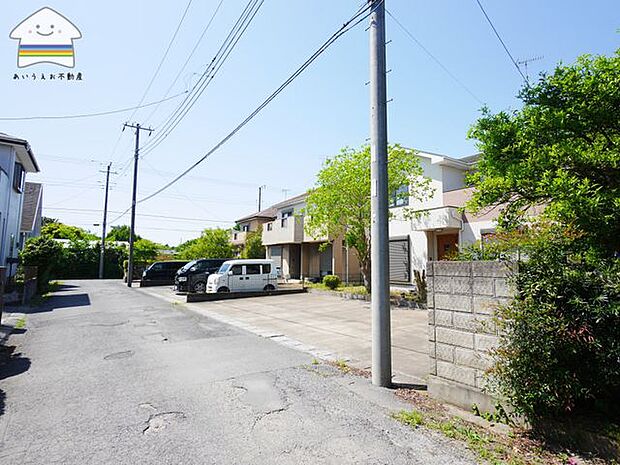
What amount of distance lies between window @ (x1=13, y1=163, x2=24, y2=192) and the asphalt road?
14780 millimetres

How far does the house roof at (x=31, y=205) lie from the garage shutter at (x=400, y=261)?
2324 centimetres

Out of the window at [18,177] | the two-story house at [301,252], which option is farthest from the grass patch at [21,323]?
the two-story house at [301,252]

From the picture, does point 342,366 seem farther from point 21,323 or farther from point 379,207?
point 21,323

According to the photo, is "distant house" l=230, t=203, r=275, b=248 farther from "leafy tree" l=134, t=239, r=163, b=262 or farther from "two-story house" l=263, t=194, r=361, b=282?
"leafy tree" l=134, t=239, r=163, b=262

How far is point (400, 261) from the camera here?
15.6m

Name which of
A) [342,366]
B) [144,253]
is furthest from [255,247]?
[342,366]

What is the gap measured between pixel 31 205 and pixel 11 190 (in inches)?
430

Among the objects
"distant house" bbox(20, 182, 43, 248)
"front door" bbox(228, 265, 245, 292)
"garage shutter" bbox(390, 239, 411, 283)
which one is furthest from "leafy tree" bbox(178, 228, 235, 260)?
"garage shutter" bbox(390, 239, 411, 283)

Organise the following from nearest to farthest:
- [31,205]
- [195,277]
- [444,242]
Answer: [444,242] < [195,277] < [31,205]

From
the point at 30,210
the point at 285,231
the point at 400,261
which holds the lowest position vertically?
the point at 400,261

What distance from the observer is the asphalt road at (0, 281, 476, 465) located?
299cm

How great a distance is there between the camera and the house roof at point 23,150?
15.9 meters

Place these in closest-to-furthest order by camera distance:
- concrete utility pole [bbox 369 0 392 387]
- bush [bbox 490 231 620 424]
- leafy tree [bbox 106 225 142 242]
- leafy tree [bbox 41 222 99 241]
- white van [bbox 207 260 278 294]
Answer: bush [bbox 490 231 620 424], concrete utility pole [bbox 369 0 392 387], white van [bbox 207 260 278 294], leafy tree [bbox 41 222 99 241], leafy tree [bbox 106 225 142 242]

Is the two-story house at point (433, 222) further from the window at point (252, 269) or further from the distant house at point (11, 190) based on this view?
the distant house at point (11, 190)
